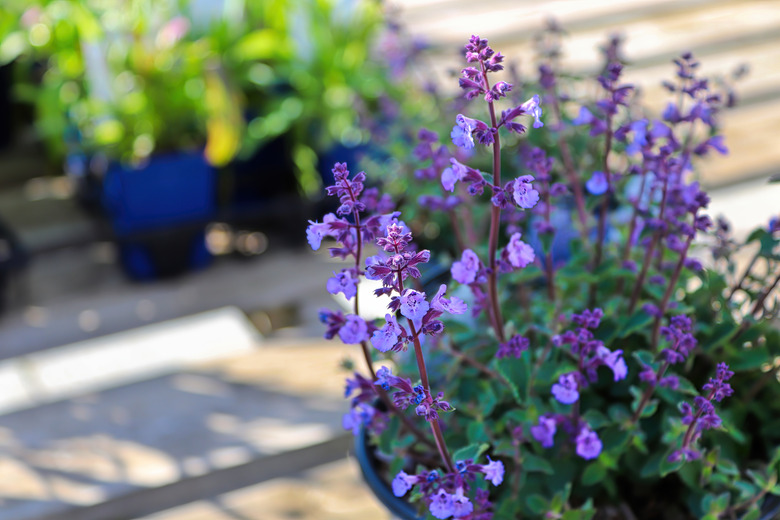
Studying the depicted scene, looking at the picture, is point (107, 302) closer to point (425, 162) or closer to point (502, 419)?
point (425, 162)

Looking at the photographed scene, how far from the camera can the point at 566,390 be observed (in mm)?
736

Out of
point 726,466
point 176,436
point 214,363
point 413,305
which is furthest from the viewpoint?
point 214,363

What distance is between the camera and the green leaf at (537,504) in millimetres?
779

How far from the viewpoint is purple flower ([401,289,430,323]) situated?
570 mm

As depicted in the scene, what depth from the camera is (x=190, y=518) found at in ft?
3.70

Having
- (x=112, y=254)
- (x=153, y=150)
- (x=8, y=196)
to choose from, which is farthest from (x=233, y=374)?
(x=8, y=196)

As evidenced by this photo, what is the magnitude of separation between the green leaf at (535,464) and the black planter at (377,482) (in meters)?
0.11

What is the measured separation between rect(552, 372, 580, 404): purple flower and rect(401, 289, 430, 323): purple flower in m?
0.21

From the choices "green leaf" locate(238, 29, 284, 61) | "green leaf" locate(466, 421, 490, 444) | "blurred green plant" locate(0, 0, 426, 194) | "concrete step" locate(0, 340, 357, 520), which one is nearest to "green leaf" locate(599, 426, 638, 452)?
"green leaf" locate(466, 421, 490, 444)

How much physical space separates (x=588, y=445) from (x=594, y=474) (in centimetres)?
5

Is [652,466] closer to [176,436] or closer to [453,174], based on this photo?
[453,174]

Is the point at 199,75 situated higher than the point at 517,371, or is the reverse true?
the point at 199,75

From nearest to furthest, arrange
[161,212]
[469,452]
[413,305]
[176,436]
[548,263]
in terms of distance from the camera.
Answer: [413,305], [469,452], [548,263], [176,436], [161,212]

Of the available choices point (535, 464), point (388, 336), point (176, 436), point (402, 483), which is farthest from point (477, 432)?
point (176, 436)
